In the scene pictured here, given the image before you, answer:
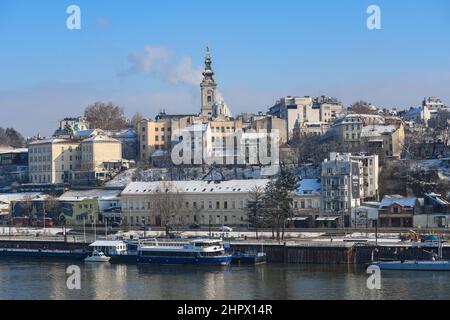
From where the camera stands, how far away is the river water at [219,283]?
93.4 feet

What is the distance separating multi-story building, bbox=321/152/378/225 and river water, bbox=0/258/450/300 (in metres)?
11.6

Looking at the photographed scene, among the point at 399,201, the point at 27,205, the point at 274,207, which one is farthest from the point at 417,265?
the point at 27,205

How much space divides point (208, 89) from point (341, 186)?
33.2 m

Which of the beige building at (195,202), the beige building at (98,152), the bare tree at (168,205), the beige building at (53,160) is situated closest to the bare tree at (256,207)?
the beige building at (195,202)

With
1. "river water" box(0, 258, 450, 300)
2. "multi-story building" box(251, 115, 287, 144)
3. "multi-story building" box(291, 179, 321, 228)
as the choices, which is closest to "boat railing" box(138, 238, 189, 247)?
"river water" box(0, 258, 450, 300)

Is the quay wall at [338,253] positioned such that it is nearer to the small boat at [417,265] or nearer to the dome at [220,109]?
the small boat at [417,265]

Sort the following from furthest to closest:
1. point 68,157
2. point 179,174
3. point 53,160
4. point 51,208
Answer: point 68,157, point 53,160, point 179,174, point 51,208

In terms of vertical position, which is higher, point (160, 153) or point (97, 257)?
point (160, 153)

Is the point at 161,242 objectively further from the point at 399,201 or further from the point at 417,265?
the point at 399,201

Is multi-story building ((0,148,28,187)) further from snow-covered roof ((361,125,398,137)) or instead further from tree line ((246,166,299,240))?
tree line ((246,166,299,240))

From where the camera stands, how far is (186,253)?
127 feet

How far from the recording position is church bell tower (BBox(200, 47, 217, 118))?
3100 inches

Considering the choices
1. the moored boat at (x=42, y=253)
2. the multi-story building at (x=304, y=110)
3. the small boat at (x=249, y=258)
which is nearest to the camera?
the small boat at (x=249, y=258)

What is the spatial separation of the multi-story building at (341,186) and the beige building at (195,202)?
3.83 meters
